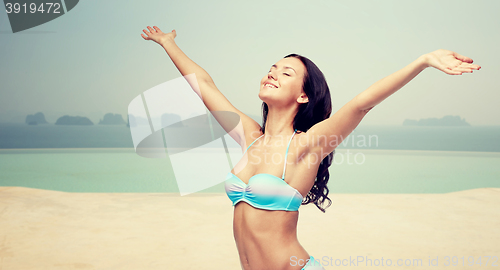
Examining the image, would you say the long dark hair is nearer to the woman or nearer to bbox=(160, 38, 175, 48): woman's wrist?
the woman

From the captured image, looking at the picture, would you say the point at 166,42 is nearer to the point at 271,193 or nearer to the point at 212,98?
the point at 212,98

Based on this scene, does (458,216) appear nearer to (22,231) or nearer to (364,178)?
(22,231)

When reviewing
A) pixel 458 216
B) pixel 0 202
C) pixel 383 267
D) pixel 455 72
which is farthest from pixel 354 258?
pixel 0 202

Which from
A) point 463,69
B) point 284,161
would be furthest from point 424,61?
point 284,161

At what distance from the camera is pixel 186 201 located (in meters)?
7.91

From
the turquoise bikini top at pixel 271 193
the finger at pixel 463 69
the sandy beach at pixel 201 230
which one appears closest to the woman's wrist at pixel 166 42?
the turquoise bikini top at pixel 271 193

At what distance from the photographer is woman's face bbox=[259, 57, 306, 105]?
200 cm

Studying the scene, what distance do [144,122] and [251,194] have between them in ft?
3.08

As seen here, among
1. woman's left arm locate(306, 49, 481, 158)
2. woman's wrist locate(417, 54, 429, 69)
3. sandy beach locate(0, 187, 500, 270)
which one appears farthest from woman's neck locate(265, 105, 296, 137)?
sandy beach locate(0, 187, 500, 270)

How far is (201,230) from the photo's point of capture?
6.01 m

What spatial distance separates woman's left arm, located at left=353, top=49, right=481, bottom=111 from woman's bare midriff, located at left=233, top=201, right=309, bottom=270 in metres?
0.66

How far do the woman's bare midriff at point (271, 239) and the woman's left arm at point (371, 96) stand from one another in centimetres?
38

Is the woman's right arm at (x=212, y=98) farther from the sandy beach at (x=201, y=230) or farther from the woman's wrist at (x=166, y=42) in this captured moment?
the sandy beach at (x=201, y=230)

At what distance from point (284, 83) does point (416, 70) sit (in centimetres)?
65
